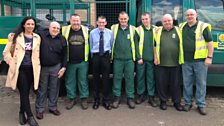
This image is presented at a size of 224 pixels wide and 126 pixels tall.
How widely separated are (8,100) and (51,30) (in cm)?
216

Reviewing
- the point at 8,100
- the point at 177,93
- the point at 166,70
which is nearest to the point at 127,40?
the point at 166,70

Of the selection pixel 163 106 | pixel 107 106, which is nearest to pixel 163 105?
pixel 163 106

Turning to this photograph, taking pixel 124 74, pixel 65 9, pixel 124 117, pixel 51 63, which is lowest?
pixel 124 117

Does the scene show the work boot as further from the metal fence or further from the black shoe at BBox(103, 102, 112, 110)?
the metal fence

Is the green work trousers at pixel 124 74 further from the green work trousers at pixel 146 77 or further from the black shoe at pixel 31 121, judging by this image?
the black shoe at pixel 31 121

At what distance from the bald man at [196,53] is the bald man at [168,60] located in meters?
0.12

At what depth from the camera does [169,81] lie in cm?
564

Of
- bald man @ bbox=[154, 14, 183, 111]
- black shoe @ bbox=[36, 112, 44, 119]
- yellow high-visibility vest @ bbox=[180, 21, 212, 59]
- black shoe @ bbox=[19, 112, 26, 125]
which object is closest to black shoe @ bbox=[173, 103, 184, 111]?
Answer: bald man @ bbox=[154, 14, 183, 111]

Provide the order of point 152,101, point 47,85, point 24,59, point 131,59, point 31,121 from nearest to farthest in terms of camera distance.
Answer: point 24,59 → point 31,121 → point 47,85 → point 131,59 → point 152,101

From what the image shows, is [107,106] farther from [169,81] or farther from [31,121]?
[31,121]

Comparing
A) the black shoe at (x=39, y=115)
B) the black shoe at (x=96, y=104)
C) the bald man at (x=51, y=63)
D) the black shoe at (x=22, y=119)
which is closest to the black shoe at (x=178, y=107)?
the black shoe at (x=96, y=104)

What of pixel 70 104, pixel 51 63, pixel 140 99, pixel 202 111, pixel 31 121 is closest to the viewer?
pixel 31 121

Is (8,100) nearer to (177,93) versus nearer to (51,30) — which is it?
(51,30)

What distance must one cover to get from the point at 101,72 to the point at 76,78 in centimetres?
49
